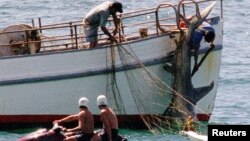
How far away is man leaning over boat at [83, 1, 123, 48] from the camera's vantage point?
2775 centimetres

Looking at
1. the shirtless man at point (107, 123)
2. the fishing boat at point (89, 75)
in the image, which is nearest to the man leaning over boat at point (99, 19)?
the fishing boat at point (89, 75)

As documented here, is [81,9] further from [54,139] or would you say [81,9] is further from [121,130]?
[54,139]

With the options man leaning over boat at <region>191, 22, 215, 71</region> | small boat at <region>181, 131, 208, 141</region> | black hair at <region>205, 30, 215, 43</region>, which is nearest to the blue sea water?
small boat at <region>181, 131, 208, 141</region>

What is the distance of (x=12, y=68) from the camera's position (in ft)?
94.3

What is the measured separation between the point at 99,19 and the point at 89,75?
1.64 m

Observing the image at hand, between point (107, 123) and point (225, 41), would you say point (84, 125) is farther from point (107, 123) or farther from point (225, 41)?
point (225, 41)

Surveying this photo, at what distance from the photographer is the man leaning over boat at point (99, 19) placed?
27750 mm

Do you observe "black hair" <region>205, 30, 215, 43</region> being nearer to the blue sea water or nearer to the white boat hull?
the white boat hull

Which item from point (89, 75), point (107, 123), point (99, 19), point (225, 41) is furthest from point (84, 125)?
point (225, 41)

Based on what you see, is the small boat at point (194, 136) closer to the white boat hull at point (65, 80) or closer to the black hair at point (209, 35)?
the white boat hull at point (65, 80)

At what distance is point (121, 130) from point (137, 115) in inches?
26.1

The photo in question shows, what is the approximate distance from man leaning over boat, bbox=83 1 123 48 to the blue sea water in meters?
2.66

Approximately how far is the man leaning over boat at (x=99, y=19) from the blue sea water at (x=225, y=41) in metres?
2.66

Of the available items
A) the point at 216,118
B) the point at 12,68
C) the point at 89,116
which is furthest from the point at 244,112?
the point at 89,116
